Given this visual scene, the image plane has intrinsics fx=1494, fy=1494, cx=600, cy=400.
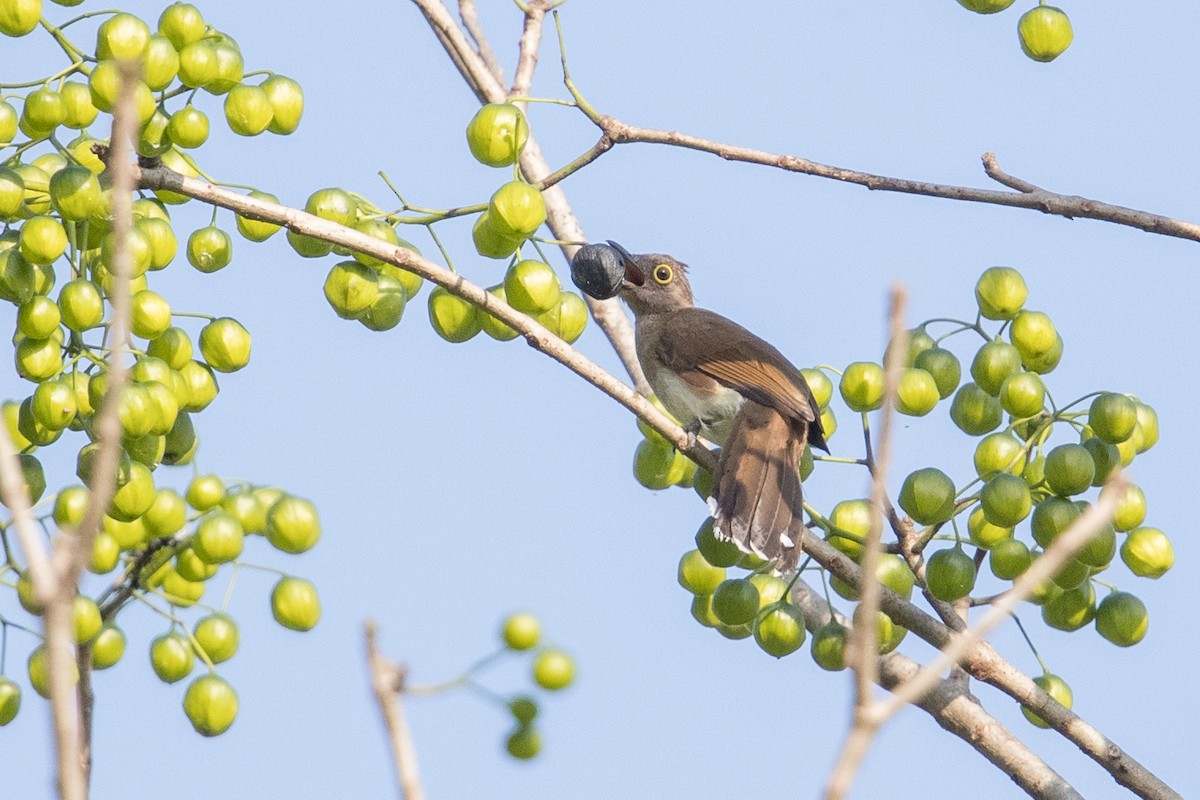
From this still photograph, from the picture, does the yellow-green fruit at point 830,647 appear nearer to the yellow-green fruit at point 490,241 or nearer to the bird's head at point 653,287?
the yellow-green fruit at point 490,241

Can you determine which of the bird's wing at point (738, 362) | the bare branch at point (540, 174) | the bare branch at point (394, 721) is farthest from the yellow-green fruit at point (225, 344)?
the bare branch at point (394, 721)

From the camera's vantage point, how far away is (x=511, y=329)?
447 centimetres

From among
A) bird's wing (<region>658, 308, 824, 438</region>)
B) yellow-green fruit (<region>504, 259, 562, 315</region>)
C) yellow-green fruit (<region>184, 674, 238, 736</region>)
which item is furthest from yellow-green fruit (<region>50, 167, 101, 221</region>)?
bird's wing (<region>658, 308, 824, 438</region>)

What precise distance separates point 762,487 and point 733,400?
168 centimetres

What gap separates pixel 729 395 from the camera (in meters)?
6.39

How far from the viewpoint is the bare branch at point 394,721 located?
1.46 meters

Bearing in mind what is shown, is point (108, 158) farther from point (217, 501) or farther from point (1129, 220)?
point (1129, 220)

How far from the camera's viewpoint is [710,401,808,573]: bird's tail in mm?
4492


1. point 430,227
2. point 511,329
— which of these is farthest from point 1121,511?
point 430,227

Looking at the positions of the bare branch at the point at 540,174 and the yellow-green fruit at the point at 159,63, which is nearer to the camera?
the yellow-green fruit at the point at 159,63

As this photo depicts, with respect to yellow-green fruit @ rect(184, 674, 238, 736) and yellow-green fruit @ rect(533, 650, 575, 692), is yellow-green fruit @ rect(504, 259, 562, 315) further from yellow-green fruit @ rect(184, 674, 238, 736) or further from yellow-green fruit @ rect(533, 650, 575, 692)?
yellow-green fruit @ rect(533, 650, 575, 692)

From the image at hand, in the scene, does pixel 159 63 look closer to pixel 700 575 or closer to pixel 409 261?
pixel 409 261

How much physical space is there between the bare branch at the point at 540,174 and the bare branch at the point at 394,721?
415cm

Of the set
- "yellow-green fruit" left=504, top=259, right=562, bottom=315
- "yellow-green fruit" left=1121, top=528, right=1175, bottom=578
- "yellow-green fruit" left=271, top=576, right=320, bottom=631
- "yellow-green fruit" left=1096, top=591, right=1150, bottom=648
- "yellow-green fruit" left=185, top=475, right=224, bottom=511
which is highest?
"yellow-green fruit" left=504, top=259, right=562, bottom=315
